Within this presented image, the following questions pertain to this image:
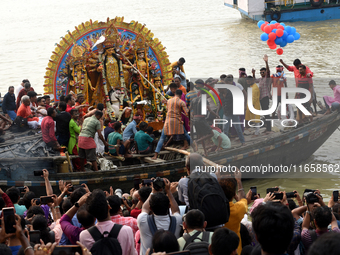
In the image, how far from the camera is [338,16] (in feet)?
108

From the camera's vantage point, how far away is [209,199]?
14.0ft

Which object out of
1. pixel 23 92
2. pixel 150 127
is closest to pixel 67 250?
pixel 150 127

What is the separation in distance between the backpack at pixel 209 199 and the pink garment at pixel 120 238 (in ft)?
2.67

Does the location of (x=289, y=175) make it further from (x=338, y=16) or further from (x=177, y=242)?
(x=338, y=16)

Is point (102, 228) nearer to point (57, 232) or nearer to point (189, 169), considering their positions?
point (57, 232)

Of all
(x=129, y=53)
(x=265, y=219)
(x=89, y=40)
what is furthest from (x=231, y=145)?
(x=265, y=219)

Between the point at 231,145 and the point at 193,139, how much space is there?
3.30ft

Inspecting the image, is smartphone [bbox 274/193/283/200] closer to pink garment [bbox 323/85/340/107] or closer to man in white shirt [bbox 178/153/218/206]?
man in white shirt [bbox 178/153/218/206]

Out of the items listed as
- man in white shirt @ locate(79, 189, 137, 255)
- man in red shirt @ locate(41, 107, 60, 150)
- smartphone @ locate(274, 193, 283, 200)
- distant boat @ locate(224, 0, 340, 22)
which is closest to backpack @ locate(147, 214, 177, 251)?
man in white shirt @ locate(79, 189, 137, 255)

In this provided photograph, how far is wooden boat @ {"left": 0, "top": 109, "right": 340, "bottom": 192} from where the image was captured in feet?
28.1

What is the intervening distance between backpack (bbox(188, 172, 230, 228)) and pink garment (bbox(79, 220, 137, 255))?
81cm

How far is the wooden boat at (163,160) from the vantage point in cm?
857

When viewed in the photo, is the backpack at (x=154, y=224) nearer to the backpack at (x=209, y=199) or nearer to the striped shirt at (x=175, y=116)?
the backpack at (x=209, y=199)

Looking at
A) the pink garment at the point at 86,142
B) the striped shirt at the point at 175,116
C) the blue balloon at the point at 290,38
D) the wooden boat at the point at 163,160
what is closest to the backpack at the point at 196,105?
the striped shirt at the point at 175,116
